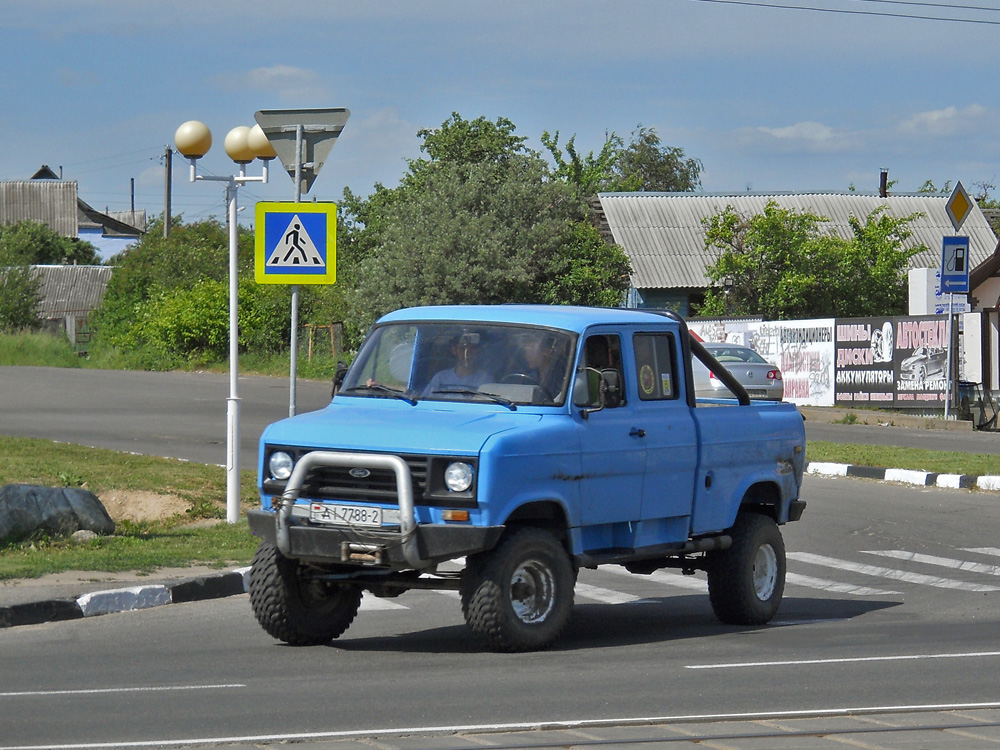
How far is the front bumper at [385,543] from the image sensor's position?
24.9 feet

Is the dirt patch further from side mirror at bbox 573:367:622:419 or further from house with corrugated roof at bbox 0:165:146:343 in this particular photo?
house with corrugated roof at bbox 0:165:146:343

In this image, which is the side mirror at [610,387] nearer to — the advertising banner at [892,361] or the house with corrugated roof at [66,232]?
the advertising banner at [892,361]

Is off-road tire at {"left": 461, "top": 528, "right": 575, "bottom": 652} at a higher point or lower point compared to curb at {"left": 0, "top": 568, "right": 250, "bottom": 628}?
higher

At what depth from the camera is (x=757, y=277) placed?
140ft

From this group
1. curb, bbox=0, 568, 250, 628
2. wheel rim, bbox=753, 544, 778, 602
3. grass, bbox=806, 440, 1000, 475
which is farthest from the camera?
grass, bbox=806, 440, 1000, 475

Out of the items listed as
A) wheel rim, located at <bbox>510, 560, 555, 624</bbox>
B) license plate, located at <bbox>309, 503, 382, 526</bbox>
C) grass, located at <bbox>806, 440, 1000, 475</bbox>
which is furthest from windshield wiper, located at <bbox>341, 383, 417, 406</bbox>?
grass, located at <bbox>806, 440, 1000, 475</bbox>

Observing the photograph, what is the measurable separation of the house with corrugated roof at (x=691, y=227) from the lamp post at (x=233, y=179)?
3085 centimetres

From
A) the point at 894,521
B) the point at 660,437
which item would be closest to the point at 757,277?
the point at 894,521

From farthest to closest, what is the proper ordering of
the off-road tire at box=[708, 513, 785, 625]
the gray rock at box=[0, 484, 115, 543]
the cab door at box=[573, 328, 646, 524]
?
1. the gray rock at box=[0, 484, 115, 543]
2. the off-road tire at box=[708, 513, 785, 625]
3. the cab door at box=[573, 328, 646, 524]

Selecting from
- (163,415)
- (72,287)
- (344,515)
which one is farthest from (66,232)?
(344,515)

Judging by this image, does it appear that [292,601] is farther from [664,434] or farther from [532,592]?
[664,434]

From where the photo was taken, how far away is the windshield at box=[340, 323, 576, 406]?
841cm

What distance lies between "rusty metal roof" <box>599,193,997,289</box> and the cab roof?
115 ft

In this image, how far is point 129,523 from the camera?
13.6 metres
